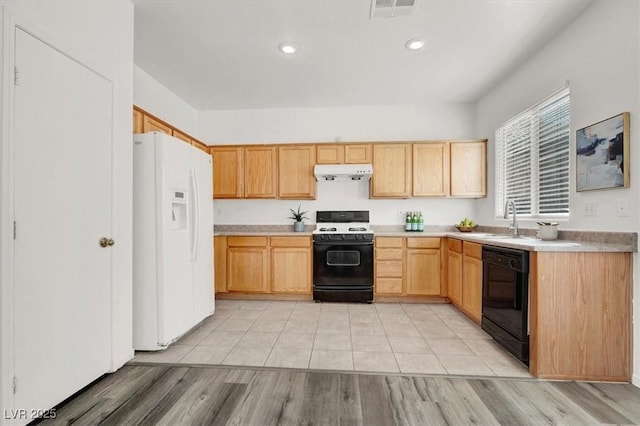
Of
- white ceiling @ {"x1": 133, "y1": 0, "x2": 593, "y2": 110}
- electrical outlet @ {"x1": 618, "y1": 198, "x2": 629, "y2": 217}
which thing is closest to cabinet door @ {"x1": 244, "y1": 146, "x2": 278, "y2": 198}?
white ceiling @ {"x1": 133, "y1": 0, "x2": 593, "y2": 110}

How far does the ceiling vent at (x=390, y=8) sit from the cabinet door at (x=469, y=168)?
2.24 meters

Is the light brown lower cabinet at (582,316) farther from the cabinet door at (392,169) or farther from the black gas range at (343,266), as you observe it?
the cabinet door at (392,169)

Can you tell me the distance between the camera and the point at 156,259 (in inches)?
94.0

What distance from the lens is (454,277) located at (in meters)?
3.59

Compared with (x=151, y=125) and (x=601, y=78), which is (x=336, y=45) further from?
(x=601, y=78)

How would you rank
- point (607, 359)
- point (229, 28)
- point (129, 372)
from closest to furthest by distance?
point (607, 359) → point (129, 372) → point (229, 28)

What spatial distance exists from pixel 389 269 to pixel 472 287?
1063 mm

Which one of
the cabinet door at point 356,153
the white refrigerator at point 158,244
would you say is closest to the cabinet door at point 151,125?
the white refrigerator at point 158,244

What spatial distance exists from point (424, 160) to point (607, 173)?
6.99 feet

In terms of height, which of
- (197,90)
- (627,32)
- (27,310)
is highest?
(197,90)

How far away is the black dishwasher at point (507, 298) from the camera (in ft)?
7.07

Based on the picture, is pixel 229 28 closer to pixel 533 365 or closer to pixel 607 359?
pixel 533 365

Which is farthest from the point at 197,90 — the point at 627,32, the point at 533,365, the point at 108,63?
the point at 533,365

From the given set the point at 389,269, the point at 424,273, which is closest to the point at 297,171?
the point at 389,269
